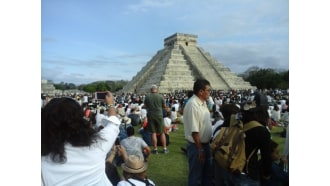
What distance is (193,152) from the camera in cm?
403

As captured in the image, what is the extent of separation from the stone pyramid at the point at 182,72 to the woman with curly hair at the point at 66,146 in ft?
104

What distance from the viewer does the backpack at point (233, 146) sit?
3.12 metres

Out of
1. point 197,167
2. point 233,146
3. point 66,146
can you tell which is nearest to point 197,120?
point 197,167

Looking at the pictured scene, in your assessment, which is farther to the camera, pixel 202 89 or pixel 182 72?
pixel 182 72

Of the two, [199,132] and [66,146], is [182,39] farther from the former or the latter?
[66,146]

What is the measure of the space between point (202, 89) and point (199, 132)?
1.80 feet

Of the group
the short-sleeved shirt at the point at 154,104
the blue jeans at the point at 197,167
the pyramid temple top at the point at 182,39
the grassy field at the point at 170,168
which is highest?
the pyramid temple top at the point at 182,39

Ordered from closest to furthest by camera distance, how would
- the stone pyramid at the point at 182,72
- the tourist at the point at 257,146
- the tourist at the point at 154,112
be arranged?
the tourist at the point at 257,146 → the tourist at the point at 154,112 → the stone pyramid at the point at 182,72

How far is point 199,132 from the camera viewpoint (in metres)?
3.93

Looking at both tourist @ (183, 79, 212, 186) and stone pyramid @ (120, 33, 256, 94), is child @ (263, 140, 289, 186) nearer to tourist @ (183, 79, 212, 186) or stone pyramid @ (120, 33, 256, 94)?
tourist @ (183, 79, 212, 186)

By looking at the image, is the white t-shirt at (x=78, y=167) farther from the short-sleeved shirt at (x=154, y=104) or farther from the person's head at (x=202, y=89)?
the short-sleeved shirt at (x=154, y=104)

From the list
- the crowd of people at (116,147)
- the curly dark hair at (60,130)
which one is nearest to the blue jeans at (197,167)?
the crowd of people at (116,147)

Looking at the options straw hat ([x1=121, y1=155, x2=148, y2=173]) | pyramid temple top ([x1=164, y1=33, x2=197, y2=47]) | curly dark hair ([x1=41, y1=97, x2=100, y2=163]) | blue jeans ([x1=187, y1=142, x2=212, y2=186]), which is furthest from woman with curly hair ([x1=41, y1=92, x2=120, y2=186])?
pyramid temple top ([x1=164, y1=33, x2=197, y2=47])
